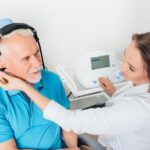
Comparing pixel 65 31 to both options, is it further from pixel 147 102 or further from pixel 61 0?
pixel 147 102

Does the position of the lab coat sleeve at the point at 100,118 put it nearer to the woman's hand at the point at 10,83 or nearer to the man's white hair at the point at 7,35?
the woman's hand at the point at 10,83

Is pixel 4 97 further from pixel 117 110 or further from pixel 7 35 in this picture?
pixel 117 110

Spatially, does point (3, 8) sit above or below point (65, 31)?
above

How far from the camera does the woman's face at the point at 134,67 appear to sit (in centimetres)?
126

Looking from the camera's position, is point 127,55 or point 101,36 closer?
point 127,55

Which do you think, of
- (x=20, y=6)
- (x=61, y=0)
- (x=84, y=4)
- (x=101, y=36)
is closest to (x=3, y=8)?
(x=20, y=6)

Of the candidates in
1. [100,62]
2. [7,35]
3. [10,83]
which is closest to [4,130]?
[10,83]

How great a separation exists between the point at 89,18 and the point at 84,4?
109mm

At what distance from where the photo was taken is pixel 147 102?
1233 mm

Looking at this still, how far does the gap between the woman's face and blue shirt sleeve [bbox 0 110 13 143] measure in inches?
24.0

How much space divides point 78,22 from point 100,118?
98 cm

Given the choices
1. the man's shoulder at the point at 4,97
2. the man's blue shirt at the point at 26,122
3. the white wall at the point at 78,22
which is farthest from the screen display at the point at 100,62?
the man's shoulder at the point at 4,97

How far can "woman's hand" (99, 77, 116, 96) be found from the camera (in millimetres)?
1764

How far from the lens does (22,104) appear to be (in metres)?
1.38
